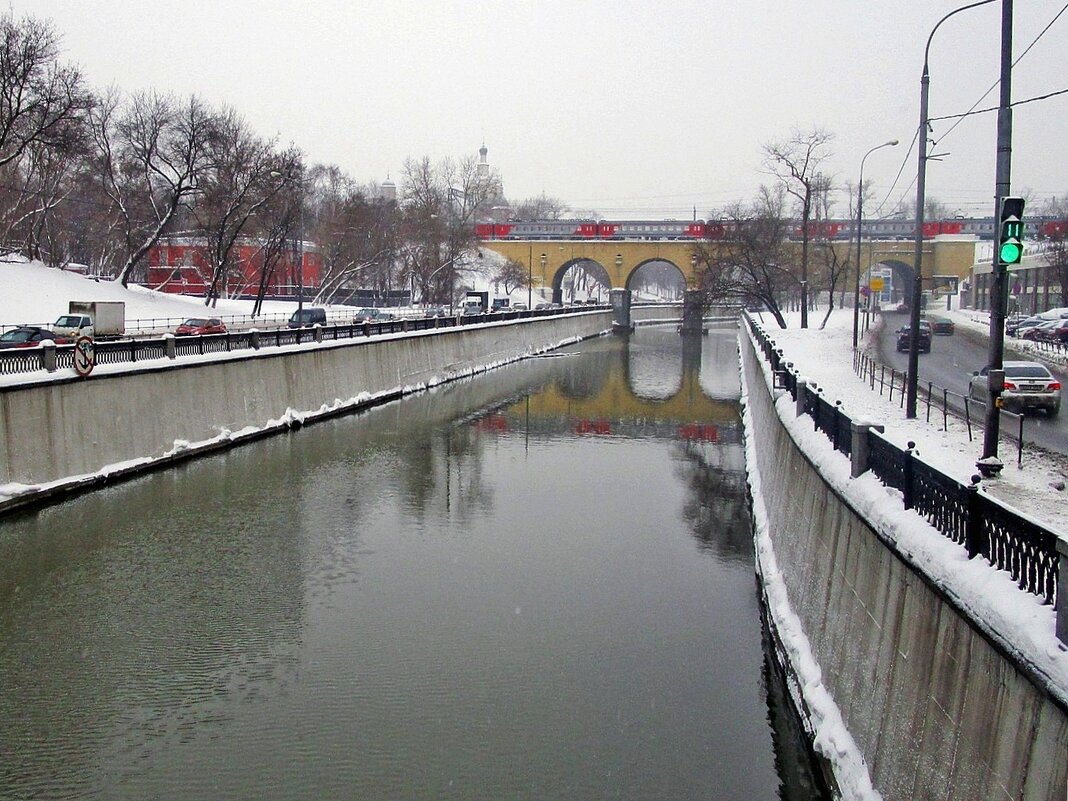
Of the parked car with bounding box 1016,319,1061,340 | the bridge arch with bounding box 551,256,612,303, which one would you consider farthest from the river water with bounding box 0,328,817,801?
the bridge arch with bounding box 551,256,612,303

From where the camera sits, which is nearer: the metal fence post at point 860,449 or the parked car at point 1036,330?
the metal fence post at point 860,449

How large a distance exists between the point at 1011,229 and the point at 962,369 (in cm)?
2909

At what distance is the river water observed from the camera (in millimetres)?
11383

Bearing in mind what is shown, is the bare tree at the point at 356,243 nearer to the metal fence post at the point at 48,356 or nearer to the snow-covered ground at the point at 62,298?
the snow-covered ground at the point at 62,298

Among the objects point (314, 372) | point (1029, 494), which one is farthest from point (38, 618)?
point (314, 372)

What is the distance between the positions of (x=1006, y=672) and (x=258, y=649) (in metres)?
10.7

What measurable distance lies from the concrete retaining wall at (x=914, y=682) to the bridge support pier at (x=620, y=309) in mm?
93937

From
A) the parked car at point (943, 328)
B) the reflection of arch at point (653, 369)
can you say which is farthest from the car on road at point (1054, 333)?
the reflection of arch at point (653, 369)

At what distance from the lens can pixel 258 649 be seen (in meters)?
14.7

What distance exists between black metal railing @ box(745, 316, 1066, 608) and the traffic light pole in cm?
264

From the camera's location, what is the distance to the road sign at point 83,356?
24016 millimetres

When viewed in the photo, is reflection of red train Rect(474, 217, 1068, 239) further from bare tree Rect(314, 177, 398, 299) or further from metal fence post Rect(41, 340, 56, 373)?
metal fence post Rect(41, 340, 56, 373)

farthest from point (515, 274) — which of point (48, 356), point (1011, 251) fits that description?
point (1011, 251)

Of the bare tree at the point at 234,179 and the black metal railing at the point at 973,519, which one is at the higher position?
the bare tree at the point at 234,179
